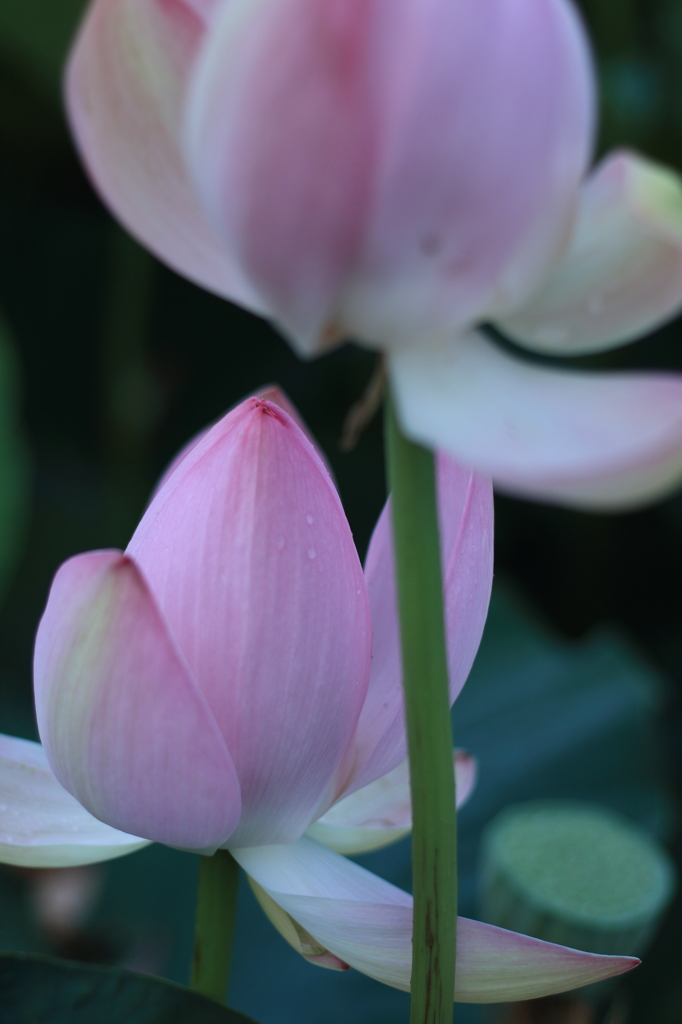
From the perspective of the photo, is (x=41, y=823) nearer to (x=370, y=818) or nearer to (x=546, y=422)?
(x=370, y=818)

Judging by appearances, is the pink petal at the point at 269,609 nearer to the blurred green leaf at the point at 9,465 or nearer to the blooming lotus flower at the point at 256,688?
the blooming lotus flower at the point at 256,688

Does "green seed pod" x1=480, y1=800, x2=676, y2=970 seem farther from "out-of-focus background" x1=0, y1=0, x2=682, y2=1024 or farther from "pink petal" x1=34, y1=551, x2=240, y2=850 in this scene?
"pink petal" x1=34, y1=551, x2=240, y2=850

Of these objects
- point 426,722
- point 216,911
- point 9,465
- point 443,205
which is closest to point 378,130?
point 443,205

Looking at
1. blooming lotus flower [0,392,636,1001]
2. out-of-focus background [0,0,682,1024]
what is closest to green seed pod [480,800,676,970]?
out-of-focus background [0,0,682,1024]

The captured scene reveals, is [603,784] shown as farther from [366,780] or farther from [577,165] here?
[577,165]

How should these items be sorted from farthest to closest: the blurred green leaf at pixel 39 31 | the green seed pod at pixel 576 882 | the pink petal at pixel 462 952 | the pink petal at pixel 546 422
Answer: the blurred green leaf at pixel 39 31
the green seed pod at pixel 576 882
the pink petal at pixel 462 952
the pink petal at pixel 546 422

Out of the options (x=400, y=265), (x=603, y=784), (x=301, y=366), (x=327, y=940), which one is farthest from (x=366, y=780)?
(x=301, y=366)

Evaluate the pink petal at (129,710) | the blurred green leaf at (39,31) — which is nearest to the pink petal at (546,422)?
the pink petal at (129,710)
